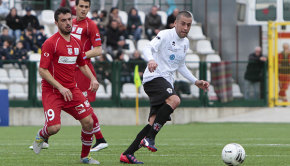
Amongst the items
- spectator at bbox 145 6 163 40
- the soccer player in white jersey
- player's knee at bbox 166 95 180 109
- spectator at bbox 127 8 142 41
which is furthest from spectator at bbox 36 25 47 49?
player's knee at bbox 166 95 180 109

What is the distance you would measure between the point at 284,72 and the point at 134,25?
5.39m

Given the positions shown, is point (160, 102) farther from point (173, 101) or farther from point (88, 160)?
point (88, 160)

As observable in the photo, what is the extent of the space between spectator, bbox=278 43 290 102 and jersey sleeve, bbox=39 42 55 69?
16.0m

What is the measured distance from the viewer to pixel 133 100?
23.1 meters

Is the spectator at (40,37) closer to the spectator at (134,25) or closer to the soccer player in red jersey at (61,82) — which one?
the spectator at (134,25)

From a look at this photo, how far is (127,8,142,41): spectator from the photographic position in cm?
2495

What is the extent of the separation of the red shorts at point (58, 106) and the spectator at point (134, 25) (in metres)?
15.8

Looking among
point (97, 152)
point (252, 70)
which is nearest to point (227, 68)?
point (252, 70)

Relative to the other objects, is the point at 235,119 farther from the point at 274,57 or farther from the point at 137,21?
the point at 137,21

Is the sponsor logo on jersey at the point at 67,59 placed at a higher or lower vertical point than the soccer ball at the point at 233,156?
higher

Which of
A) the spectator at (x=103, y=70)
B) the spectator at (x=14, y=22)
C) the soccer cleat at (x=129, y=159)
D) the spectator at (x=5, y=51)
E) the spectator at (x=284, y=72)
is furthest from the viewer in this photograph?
the spectator at (x=14, y=22)

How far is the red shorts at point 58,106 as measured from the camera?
9172 mm

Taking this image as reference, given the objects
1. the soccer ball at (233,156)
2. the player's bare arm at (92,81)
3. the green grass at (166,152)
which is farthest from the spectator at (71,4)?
the soccer ball at (233,156)

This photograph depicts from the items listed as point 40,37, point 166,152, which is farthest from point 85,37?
point 40,37
